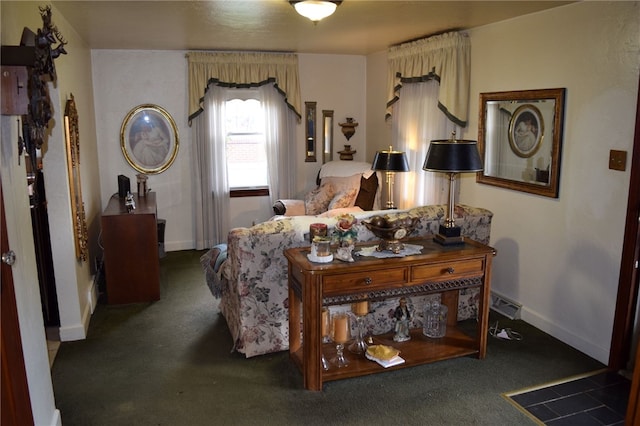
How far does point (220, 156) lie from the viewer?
19.3 feet

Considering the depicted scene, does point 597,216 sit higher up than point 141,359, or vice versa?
point 597,216

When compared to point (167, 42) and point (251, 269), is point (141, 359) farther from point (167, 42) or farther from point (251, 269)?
point (167, 42)

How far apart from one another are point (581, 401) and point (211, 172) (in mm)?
4434

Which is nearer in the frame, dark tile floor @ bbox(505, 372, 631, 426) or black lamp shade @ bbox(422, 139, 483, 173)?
dark tile floor @ bbox(505, 372, 631, 426)

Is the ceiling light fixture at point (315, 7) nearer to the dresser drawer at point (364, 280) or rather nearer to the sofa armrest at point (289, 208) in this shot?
the dresser drawer at point (364, 280)

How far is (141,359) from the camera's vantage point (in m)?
3.33

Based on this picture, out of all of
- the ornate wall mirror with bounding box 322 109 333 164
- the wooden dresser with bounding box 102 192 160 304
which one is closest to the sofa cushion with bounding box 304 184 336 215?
the ornate wall mirror with bounding box 322 109 333 164

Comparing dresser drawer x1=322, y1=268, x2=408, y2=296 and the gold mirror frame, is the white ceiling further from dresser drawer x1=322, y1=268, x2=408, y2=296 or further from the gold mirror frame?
dresser drawer x1=322, y1=268, x2=408, y2=296

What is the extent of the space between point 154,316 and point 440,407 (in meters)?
2.41

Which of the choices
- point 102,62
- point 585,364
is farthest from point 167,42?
point 585,364

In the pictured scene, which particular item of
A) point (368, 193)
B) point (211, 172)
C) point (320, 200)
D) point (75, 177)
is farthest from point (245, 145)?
point (75, 177)

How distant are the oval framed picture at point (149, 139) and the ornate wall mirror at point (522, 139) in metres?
3.51

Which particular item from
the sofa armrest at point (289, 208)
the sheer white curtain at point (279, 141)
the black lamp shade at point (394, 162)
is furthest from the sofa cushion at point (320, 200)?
the black lamp shade at point (394, 162)

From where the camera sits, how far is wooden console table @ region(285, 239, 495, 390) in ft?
9.20
